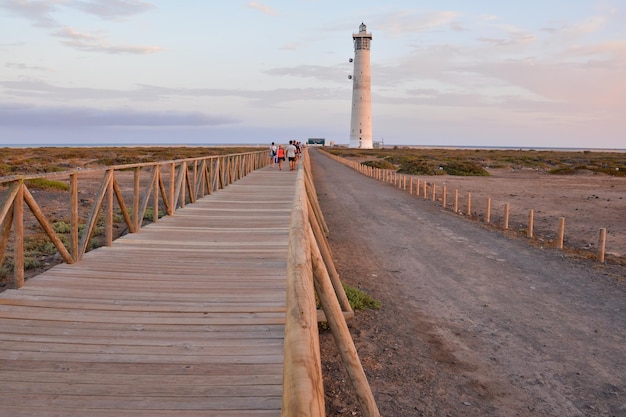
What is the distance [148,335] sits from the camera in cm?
438

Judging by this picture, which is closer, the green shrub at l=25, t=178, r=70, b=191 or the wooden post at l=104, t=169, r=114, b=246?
the wooden post at l=104, t=169, r=114, b=246

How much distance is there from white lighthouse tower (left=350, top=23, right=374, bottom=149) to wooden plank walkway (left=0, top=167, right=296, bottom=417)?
74.2 meters

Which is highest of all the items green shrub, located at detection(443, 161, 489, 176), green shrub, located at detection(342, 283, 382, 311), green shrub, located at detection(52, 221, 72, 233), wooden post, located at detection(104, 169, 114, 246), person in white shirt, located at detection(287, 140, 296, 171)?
person in white shirt, located at detection(287, 140, 296, 171)

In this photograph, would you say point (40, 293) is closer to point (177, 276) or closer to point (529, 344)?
point (177, 276)

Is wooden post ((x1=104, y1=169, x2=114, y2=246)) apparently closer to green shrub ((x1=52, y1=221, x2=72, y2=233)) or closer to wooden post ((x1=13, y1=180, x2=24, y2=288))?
wooden post ((x1=13, y1=180, x2=24, y2=288))

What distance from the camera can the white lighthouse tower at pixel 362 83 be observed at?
259 ft

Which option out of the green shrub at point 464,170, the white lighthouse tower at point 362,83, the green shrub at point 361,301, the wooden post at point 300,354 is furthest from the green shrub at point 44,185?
the white lighthouse tower at point 362,83

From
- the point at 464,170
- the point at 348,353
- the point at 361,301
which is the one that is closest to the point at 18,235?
the point at 348,353

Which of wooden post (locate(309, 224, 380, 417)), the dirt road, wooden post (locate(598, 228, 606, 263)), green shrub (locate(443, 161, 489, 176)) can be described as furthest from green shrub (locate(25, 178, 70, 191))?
green shrub (locate(443, 161, 489, 176))

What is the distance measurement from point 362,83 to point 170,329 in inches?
3050

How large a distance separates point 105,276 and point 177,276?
0.79m

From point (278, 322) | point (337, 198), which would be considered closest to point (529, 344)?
point (278, 322)

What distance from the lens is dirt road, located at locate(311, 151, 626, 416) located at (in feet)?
16.5

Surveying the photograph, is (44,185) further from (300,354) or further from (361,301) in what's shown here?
(300,354)
